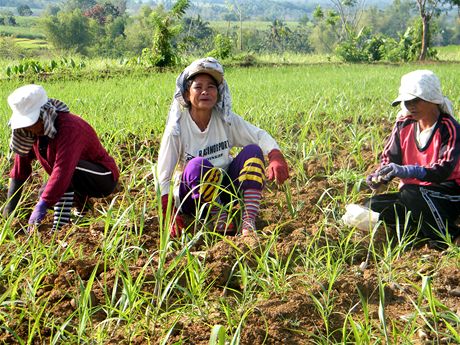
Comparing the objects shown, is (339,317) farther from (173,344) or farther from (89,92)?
(89,92)

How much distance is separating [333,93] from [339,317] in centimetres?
532

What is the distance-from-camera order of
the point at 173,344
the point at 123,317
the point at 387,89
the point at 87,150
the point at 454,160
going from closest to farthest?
the point at 173,344 < the point at 123,317 < the point at 454,160 < the point at 87,150 < the point at 387,89

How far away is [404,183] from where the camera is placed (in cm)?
309

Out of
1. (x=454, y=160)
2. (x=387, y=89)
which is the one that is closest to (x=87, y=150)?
(x=454, y=160)

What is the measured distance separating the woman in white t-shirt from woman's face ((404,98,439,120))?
2.07 ft

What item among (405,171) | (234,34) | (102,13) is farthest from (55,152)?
(102,13)

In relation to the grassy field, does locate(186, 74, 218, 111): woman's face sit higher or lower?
higher

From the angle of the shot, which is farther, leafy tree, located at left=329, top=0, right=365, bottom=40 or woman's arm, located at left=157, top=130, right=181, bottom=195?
leafy tree, located at left=329, top=0, right=365, bottom=40

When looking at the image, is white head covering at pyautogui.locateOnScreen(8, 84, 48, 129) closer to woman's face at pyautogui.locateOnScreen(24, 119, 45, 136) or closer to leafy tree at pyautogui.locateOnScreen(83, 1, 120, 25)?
woman's face at pyautogui.locateOnScreen(24, 119, 45, 136)

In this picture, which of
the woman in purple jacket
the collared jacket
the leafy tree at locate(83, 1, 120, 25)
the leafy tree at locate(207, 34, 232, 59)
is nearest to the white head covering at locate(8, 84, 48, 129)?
the woman in purple jacket

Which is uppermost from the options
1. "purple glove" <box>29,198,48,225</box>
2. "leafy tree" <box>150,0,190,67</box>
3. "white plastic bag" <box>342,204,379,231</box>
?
"purple glove" <box>29,198,48,225</box>

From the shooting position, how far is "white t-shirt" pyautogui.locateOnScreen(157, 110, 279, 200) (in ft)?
9.89

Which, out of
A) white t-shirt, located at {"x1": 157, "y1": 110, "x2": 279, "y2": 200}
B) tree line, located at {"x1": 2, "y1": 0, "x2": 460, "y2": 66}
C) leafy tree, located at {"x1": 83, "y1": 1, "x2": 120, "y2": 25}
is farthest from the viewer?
leafy tree, located at {"x1": 83, "y1": 1, "x2": 120, "y2": 25}

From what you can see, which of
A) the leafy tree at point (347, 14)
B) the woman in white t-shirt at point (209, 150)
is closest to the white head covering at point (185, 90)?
the woman in white t-shirt at point (209, 150)
